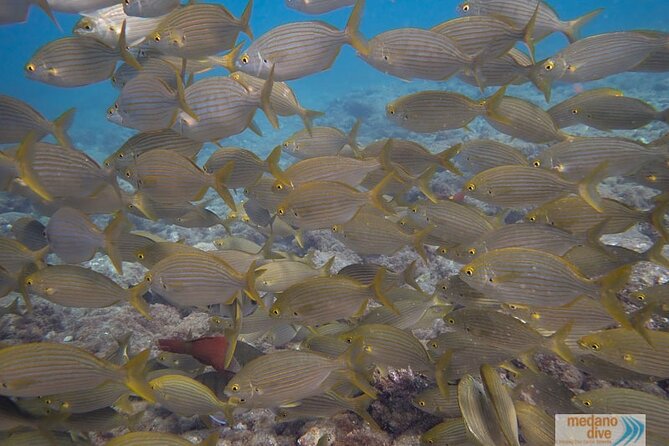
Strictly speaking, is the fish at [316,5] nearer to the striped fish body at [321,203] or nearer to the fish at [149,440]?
the striped fish body at [321,203]

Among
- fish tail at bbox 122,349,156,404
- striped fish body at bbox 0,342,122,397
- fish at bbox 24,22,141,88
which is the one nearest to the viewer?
striped fish body at bbox 0,342,122,397

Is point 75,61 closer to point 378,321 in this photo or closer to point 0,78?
point 378,321

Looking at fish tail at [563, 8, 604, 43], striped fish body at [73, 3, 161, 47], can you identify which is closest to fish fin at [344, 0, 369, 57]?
striped fish body at [73, 3, 161, 47]

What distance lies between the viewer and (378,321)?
3.63 m

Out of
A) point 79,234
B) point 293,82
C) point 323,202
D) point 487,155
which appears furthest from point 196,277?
point 293,82

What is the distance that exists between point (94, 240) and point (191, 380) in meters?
1.60

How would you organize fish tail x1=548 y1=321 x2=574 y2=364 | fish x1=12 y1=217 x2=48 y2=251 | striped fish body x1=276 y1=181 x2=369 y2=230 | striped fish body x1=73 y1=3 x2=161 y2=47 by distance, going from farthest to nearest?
1. fish x1=12 y1=217 x2=48 y2=251
2. striped fish body x1=73 y1=3 x2=161 y2=47
3. striped fish body x1=276 y1=181 x2=369 y2=230
4. fish tail x1=548 y1=321 x2=574 y2=364

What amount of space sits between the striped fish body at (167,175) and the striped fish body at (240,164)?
555 millimetres

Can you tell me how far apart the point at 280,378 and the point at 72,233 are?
7.68ft

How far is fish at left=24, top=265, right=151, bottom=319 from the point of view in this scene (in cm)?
328

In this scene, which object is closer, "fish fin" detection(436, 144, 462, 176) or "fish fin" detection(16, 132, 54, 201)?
"fish fin" detection(16, 132, 54, 201)

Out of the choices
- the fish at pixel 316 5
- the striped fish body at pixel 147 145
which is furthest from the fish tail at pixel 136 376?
the fish at pixel 316 5

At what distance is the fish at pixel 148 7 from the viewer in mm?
3592

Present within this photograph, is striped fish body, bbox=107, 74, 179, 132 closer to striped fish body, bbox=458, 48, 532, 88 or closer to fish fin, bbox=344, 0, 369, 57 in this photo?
fish fin, bbox=344, 0, 369, 57
